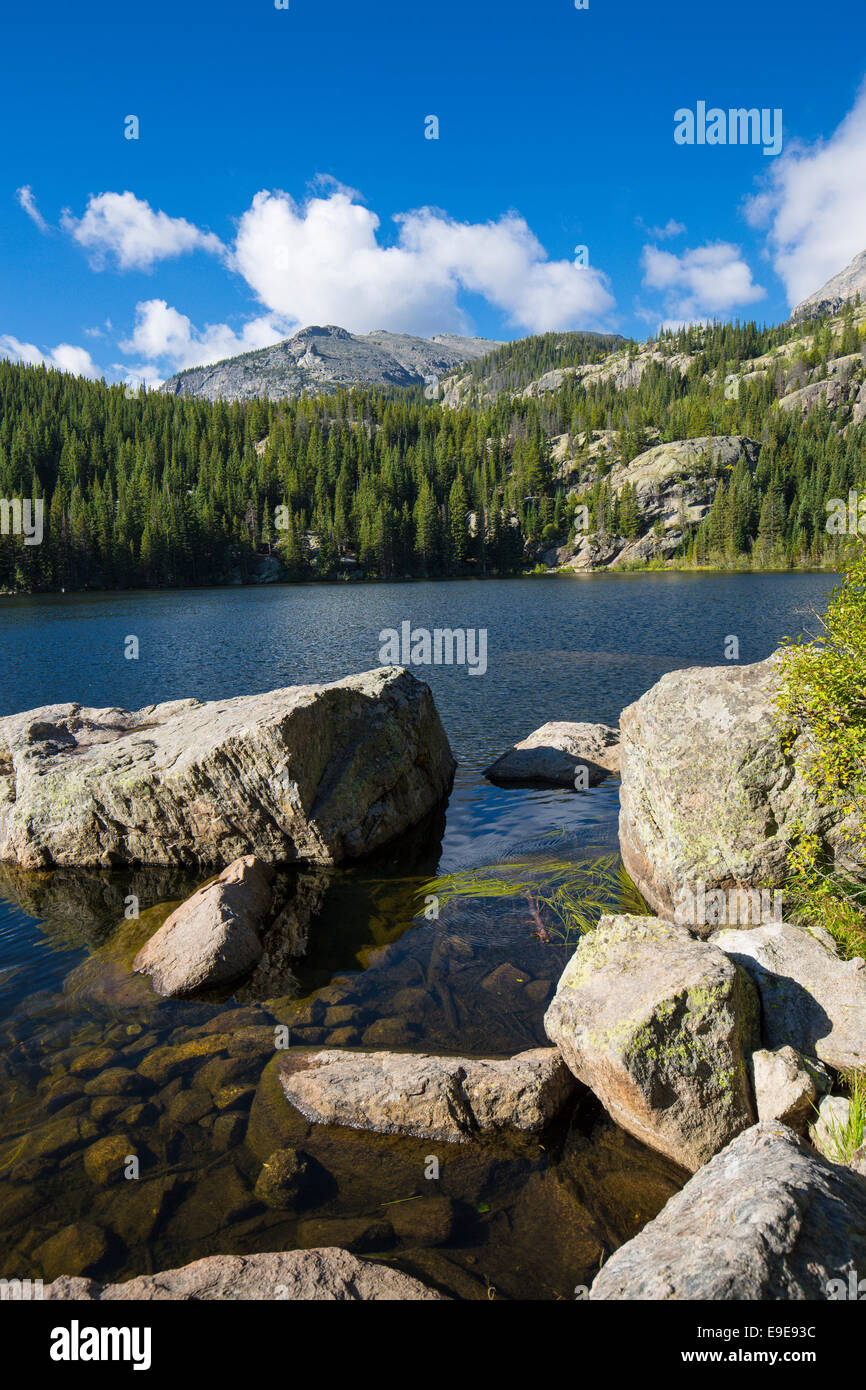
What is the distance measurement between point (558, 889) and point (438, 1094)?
6266mm

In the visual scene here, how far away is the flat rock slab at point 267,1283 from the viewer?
17.3 ft

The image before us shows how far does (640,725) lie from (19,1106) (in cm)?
1035

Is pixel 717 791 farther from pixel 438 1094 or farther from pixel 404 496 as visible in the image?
pixel 404 496

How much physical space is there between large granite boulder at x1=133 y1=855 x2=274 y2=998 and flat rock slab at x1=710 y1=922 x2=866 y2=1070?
23.9 feet

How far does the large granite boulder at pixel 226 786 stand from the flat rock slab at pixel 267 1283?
880 centimetres

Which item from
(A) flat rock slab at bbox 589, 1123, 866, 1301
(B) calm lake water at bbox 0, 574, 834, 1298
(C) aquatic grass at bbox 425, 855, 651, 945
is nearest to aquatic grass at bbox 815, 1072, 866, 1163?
(A) flat rock slab at bbox 589, 1123, 866, 1301

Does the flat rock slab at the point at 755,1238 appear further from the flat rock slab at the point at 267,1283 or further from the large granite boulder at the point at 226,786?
the large granite boulder at the point at 226,786

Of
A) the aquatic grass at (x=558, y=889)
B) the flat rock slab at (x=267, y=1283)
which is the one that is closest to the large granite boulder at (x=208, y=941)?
the aquatic grass at (x=558, y=889)

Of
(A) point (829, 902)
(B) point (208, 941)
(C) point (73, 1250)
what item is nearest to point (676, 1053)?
(A) point (829, 902)

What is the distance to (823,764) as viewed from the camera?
900 cm

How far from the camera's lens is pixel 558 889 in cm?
1336

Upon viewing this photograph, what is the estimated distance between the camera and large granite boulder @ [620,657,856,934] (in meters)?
10.1

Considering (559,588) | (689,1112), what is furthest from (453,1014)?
(559,588)

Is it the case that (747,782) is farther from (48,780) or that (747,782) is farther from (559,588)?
(559,588)
